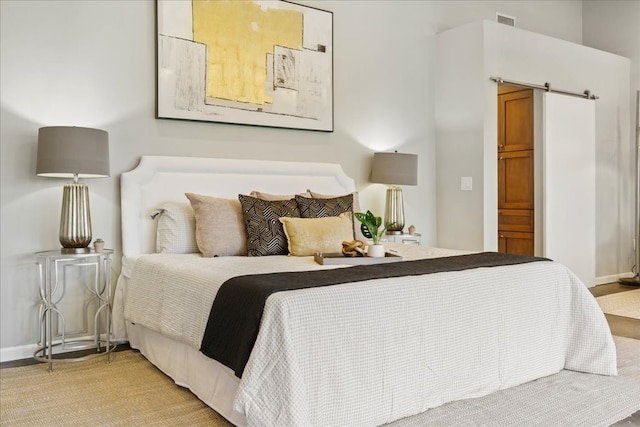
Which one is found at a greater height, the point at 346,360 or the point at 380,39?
the point at 380,39

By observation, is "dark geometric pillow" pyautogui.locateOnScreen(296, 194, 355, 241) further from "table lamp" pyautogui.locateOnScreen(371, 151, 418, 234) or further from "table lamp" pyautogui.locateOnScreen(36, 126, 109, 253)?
"table lamp" pyautogui.locateOnScreen(36, 126, 109, 253)

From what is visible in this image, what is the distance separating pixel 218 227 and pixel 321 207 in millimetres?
735

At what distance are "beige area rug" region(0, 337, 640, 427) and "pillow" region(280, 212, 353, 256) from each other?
3.53 ft

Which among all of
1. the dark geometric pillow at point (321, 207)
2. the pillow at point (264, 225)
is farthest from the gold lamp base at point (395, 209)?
the pillow at point (264, 225)

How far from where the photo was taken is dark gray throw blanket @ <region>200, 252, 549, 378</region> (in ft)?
6.73

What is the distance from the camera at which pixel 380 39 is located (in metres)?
5.01

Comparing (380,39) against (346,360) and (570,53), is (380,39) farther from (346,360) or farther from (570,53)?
(346,360)

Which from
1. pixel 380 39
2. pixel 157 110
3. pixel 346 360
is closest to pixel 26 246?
pixel 157 110

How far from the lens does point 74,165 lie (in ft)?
10.3

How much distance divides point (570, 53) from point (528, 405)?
431cm

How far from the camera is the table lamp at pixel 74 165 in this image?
123 inches

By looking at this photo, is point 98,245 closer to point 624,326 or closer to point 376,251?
point 376,251

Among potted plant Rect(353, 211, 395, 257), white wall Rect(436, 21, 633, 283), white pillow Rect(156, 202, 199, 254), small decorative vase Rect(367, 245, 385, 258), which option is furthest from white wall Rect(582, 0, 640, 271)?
white pillow Rect(156, 202, 199, 254)

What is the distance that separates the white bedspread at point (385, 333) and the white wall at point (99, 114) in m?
0.71
